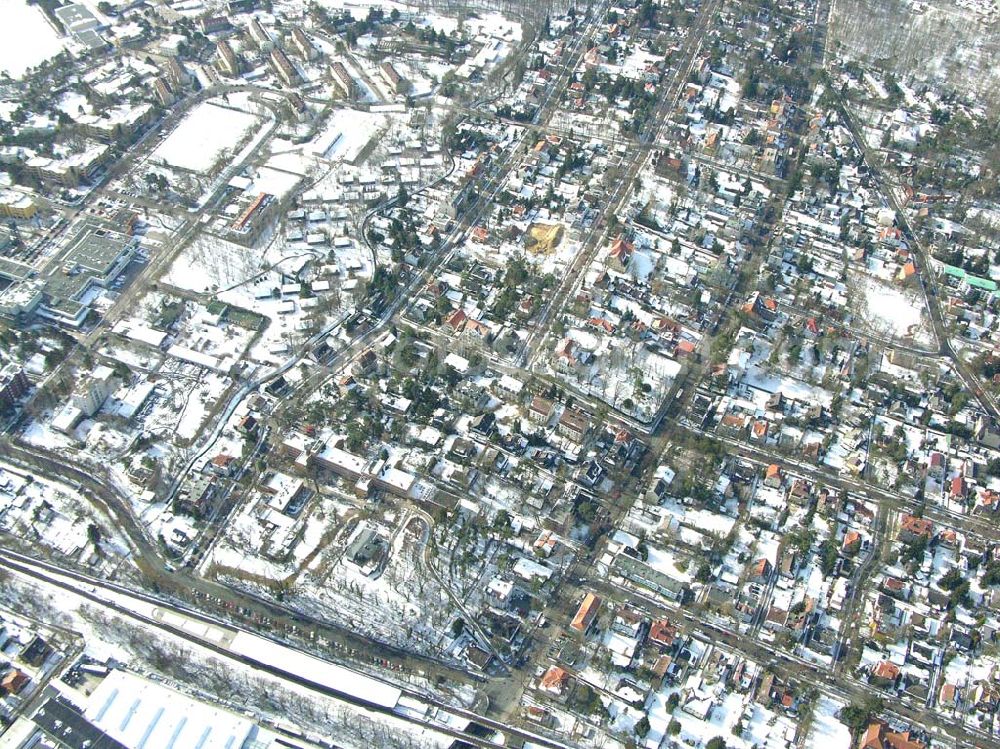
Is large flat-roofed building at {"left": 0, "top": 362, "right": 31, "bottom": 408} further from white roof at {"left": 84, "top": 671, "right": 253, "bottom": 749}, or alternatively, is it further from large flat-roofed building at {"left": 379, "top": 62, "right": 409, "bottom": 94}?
large flat-roofed building at {"left": 379, "top": 62, "right": 409, "bottom": 94}

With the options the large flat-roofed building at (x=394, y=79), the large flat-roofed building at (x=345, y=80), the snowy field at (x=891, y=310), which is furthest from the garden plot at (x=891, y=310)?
the large flat-roofed building at (x=345, y=80)

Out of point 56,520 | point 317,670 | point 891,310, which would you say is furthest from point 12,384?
point 891,310

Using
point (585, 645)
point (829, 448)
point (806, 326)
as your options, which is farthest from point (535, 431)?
point (806, 326)

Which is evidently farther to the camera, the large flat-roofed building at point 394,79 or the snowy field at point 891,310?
the large flat-roofed building at point 394,79

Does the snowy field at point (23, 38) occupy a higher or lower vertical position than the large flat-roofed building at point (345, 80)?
lower

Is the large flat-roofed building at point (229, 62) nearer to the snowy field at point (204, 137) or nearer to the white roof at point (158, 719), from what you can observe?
the snowy field at point (204, 137)

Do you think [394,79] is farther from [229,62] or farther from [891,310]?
[891,310]

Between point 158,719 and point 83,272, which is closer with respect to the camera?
point 158,719

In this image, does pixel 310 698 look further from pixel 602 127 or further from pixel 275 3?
pixel 275 3
